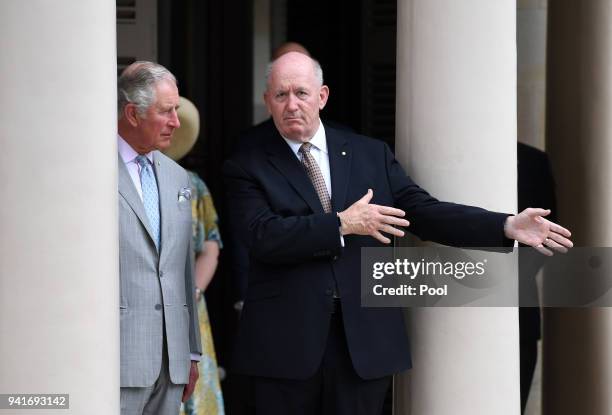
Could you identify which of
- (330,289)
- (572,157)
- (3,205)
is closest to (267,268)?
(330,289)

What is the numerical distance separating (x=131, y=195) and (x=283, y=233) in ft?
2.09

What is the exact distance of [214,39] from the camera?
10.2m

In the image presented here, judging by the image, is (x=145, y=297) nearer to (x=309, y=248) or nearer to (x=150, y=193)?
(x=150, y=193)

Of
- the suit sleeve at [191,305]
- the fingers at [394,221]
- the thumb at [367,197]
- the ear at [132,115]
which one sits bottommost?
the suit sleeve at [191,305]

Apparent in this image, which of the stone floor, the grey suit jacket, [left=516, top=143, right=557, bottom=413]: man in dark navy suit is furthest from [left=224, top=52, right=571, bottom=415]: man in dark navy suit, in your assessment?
the stone floor

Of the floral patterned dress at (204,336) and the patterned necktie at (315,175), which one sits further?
the floral patterned dress at (204,336)

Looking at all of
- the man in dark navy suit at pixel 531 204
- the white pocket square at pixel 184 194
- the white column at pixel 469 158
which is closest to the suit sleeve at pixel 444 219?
the white column at pixel 469 158

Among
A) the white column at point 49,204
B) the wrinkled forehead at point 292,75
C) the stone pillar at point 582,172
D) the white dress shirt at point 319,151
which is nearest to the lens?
the white column at point 49,204

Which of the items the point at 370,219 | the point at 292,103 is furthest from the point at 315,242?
the point at 292,103

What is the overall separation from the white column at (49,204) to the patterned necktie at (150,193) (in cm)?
42

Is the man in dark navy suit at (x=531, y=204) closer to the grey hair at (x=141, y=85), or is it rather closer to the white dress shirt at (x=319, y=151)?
the white dress shirt at (x=319, y=151)

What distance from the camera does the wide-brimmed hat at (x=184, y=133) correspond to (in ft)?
25.2

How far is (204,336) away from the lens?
755 centimetres
